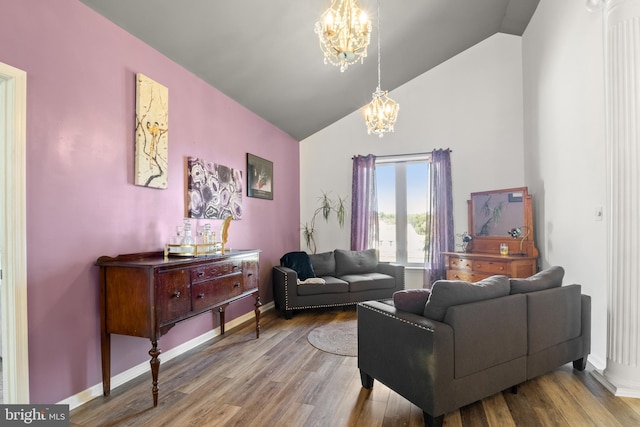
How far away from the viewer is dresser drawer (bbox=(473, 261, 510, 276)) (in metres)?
4.29

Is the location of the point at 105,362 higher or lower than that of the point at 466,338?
lower

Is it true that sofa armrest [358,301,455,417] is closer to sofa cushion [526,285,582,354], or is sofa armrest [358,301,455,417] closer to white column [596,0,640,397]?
sofa cushion [526,285,582,354]

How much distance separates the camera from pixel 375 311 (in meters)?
2.47

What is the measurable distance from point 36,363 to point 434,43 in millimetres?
5656

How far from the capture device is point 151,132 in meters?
2.99

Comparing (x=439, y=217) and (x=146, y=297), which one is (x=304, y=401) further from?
(x=439, y=217)

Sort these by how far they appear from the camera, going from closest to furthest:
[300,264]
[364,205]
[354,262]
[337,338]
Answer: [337,338] → [300,264] → [354,262] → [364,205]

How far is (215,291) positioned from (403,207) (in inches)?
151

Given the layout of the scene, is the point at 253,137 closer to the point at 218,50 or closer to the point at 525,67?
the point at 218,50

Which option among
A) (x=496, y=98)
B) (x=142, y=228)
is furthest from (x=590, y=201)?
(x=142, y=228)

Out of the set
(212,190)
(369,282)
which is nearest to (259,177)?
(212,190)

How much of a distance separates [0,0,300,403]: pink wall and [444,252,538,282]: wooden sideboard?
3.72m

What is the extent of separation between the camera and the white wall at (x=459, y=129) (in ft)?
17.4

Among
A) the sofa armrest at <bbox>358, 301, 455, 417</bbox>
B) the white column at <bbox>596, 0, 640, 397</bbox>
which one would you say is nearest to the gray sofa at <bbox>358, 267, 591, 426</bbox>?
the sofa armrest at <bbox>358, 301, 455, 417</bbox>
